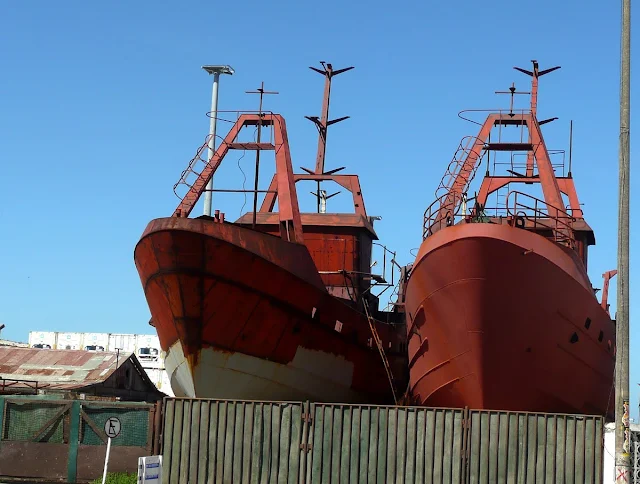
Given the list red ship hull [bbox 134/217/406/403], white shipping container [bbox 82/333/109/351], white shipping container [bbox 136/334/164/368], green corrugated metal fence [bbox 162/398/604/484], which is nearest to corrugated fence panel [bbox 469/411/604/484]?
green corrugated metal fence [bbox 162/398/604/484]

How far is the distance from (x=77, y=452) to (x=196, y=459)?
225 cm

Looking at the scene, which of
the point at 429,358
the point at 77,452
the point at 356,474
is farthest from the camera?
the point at 429,358

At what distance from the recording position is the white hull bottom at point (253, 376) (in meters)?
21.3

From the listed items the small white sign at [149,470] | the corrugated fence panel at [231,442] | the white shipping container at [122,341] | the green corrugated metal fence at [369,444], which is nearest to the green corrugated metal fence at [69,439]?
the corrugated fence panel at [231,442]

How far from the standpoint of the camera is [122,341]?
3337 inches

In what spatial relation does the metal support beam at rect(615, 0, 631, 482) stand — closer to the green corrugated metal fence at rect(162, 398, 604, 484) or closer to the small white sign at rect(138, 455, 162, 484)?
the green corrugated metal fence at rect(162, 398, 604, 484)

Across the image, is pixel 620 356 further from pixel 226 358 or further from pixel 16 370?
pixel 16 370

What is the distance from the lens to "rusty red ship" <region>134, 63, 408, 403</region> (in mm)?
20672

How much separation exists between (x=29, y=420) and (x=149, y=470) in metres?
4.54

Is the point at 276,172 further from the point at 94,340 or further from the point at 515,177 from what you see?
the point at 94,340

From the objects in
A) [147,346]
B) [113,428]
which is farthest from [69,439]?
[147,346]

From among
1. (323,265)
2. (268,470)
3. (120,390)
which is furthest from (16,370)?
(268,470)

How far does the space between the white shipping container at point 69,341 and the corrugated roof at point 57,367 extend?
165 ft

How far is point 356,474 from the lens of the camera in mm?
15164
